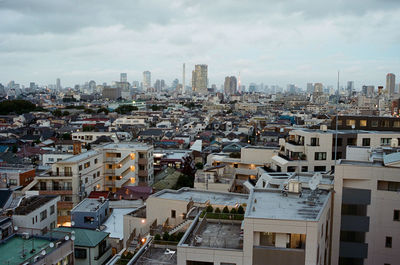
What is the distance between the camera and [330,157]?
15.2 metres

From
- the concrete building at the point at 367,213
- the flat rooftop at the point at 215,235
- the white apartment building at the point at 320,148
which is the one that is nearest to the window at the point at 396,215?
the concrete building at the point at 367,213

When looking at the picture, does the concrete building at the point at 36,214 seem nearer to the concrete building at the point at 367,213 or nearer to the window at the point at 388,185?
the concrete building at the point at 367,213

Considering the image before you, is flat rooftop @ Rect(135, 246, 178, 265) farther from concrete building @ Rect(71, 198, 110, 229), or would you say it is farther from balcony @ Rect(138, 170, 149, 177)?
balcony @ Rect(138, 170, 149, 177)

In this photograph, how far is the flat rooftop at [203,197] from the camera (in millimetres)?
10152

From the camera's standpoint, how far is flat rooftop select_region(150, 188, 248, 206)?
33.3 feet

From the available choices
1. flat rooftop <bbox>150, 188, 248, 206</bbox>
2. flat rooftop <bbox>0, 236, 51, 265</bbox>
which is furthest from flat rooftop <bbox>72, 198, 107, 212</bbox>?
flat rooftop <bbox>0, 236, 51, 265</bbox>

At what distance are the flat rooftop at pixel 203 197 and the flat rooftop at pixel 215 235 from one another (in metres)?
2.18

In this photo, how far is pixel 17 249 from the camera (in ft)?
25.0

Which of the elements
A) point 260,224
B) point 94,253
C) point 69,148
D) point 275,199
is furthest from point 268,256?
point 69,148

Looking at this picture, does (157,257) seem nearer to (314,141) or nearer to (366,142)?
(314,141)

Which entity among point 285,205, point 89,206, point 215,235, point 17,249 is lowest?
point 89,206

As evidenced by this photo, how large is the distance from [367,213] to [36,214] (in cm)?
898

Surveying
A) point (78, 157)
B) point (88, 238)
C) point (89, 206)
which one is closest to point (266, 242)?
point (88, 238)

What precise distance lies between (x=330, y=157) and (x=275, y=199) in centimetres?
840
